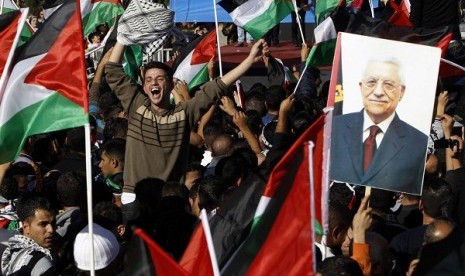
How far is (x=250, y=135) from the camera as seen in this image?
371 inches

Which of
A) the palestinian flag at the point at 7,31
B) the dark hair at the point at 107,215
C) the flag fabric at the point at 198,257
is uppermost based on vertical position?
the palestinian flag at the point at 7,31

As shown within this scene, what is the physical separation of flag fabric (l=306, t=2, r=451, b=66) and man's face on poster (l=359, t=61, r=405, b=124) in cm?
244

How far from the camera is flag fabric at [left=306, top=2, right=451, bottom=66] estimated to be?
10141mm

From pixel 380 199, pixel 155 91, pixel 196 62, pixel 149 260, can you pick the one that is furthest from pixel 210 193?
pixel 196 62

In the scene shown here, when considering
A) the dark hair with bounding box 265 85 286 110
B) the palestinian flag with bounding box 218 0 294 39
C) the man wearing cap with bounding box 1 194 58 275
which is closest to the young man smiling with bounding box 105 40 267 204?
the man wearing cap with bounding box 1 194 58 275

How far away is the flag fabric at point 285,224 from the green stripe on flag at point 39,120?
158 centimetres

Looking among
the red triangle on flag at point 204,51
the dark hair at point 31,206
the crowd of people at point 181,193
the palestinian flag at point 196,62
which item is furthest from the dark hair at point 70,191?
the red triangle on flag at point 204,51

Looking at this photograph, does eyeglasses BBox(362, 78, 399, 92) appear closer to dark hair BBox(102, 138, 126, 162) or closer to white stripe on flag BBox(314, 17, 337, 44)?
dark hair BBox(102, 138, 126, 162)

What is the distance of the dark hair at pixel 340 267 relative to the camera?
18.6 ft

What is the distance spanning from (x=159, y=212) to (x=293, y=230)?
250 cm

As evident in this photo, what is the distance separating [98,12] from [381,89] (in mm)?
8021

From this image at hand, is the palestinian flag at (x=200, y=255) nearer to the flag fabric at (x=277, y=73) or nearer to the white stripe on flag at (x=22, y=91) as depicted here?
the white stripe on flag at (x=22, y=91)

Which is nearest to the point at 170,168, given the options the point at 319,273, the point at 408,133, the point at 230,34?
the point at 408,133

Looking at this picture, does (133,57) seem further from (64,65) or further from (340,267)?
(340,267)
